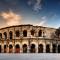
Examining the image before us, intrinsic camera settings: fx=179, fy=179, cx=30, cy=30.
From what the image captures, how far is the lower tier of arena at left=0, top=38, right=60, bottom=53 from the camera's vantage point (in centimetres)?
3404

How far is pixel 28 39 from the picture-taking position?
1345 inches

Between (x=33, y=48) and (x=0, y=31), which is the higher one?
(x=0, y=31)

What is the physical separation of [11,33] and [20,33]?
210 cm

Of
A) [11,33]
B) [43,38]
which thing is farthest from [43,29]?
[11,33]

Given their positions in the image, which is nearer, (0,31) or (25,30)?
(25,30)

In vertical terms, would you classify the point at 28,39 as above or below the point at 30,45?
above

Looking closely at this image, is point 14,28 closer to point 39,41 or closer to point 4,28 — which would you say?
point 4,28

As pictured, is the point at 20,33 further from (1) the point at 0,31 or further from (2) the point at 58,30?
(2) the point at 58,30

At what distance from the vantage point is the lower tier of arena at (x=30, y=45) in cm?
3404

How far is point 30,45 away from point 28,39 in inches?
47.9

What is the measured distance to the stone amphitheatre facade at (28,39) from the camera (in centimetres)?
3404

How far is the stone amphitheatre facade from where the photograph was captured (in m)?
34.0

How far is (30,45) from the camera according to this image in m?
34.2

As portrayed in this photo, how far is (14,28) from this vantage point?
3456cm
